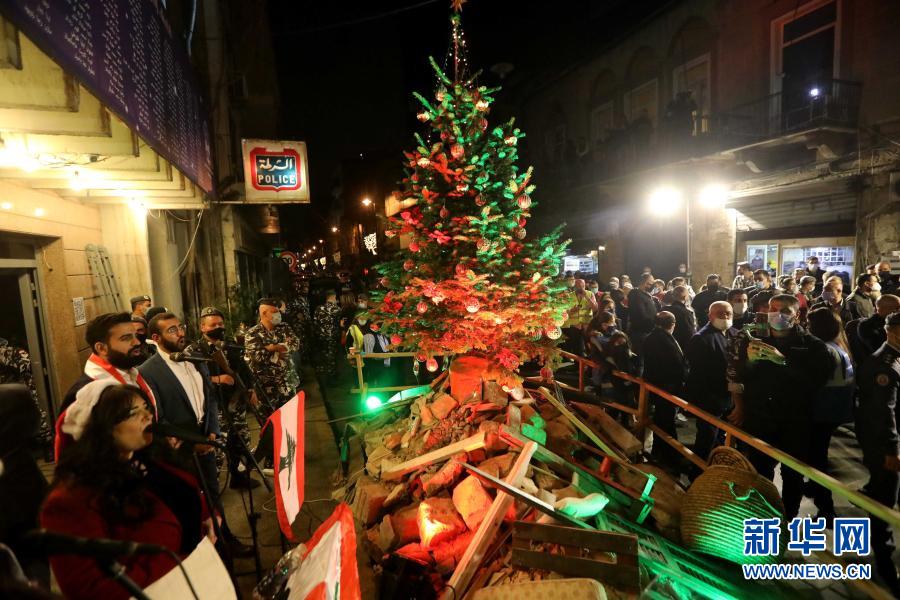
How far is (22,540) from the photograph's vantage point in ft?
3.64

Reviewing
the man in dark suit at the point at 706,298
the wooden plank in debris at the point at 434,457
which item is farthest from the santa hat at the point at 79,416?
the man in dark suit at the point at 706,298

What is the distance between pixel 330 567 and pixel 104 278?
23.1 ft

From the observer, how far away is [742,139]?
1308cm

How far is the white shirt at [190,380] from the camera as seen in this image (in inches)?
153

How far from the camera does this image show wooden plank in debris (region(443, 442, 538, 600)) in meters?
3.02

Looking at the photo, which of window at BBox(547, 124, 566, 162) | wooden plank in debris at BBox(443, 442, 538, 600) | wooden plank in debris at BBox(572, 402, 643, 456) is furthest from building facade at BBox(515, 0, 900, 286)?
wooden plank in debris at BBox(443, 442, 538, 600)

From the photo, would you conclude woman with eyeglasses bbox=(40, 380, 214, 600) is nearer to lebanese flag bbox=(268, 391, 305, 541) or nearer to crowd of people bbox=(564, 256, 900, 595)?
lebanese flag bbox=(268, 391, 305, 541)

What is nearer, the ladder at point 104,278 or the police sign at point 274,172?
the ladder at point 104,278

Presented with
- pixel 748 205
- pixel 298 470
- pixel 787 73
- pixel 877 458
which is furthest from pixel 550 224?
pixel 298 470

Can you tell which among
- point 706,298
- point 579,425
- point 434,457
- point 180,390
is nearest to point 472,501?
point 434,457

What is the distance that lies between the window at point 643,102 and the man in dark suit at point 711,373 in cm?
1403

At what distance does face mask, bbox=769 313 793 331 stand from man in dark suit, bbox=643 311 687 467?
1.26 m

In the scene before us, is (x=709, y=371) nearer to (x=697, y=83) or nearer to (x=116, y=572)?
(x=116, y=572)

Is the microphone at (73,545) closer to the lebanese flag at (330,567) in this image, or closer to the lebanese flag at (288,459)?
the lebanese flag at (330,567)
